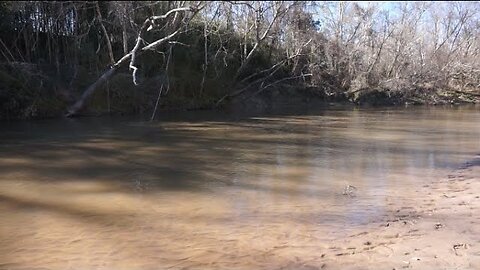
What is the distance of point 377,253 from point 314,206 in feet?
7.87

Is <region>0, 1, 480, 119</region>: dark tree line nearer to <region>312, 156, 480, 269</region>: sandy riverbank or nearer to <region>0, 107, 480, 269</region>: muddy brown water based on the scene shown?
<region>0, 107, 480, 269</region>: muddy brown water

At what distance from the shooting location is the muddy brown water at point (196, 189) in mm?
6312

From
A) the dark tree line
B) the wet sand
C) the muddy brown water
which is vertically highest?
the dark tree line

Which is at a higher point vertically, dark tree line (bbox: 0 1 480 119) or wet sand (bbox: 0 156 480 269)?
dark tree line (bbox: 0 1 480 119)

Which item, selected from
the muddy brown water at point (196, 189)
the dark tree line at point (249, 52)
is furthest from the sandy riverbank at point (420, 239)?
the dark tree line at point (249, 52)

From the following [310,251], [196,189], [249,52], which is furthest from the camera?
[249,52]

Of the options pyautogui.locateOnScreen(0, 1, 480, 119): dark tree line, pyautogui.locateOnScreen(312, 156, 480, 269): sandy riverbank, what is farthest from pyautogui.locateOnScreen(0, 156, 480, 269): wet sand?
pyautogui.locateOnScreen(0, 1, 480, 119): dark tree line

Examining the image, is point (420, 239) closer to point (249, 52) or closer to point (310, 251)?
point (310, 251)

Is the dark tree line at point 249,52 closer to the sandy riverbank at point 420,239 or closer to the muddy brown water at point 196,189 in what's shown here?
the muddy brown water at point 196,189

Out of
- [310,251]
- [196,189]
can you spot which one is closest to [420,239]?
[310,251]

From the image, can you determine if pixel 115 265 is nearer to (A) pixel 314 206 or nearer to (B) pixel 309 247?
(B) pixel 309 247

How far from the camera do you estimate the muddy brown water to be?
20.7 feet

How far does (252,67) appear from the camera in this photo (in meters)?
33.0

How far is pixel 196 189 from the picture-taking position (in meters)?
9.61
